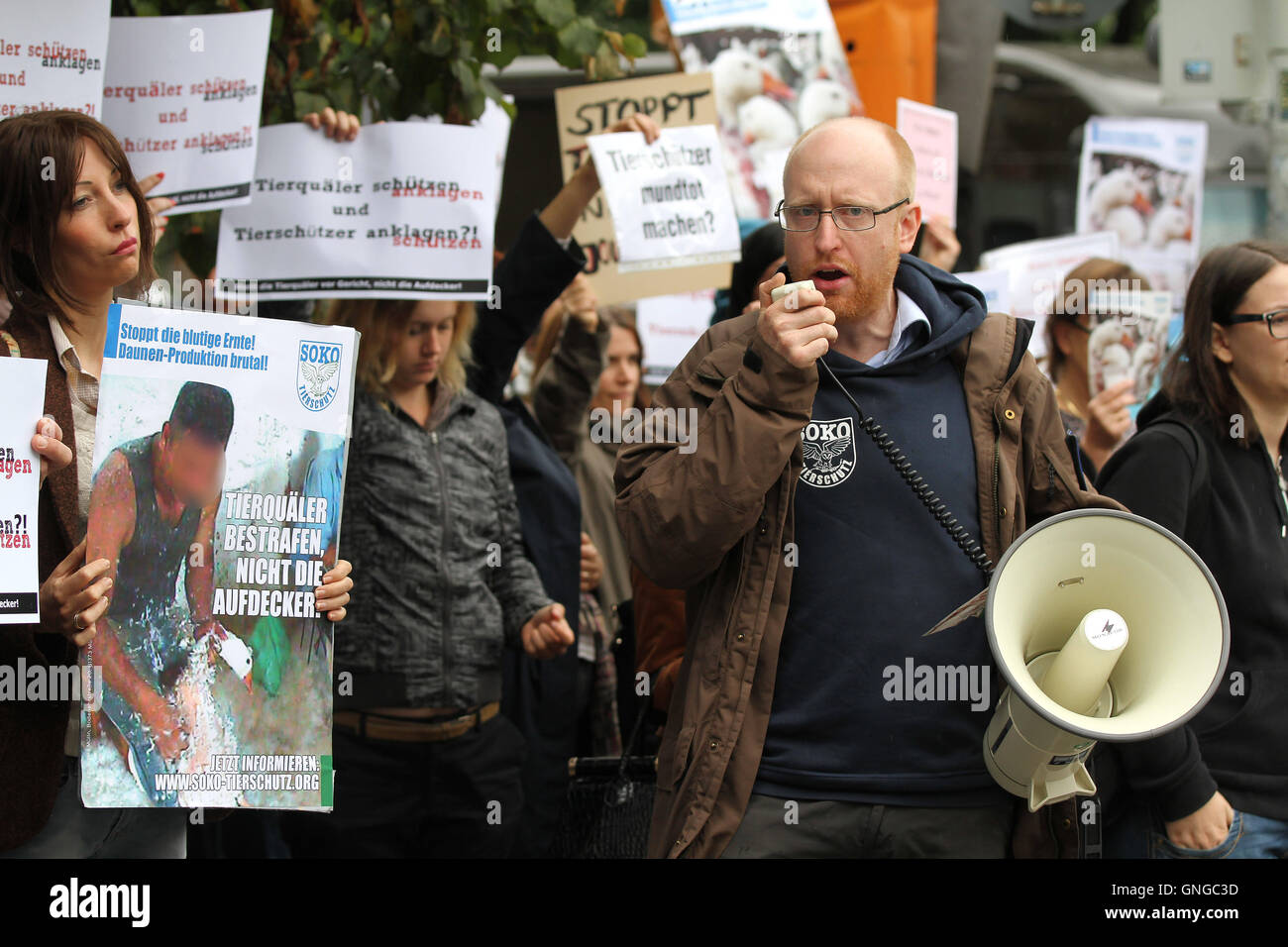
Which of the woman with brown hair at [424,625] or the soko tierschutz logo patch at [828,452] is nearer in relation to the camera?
the soko tierschutz logo patch at [828,452]

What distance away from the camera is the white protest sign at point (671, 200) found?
4.72 meters

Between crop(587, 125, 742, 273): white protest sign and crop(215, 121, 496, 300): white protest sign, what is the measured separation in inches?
20.4

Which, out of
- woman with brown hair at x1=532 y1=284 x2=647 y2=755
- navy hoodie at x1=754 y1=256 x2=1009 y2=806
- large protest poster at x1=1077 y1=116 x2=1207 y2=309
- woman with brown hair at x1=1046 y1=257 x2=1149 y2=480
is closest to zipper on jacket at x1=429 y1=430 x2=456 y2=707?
woman with brown hair at x1=532 y1=284 x2=647 y2=755

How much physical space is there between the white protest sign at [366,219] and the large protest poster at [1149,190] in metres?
3.53

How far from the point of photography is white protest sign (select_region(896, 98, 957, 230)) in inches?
229

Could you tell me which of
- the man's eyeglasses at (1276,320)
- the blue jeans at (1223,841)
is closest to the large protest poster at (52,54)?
the man's eyeglasses at (1276,320)

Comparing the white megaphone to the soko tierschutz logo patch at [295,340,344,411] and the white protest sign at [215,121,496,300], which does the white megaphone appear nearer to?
the soko tierschutz logo patch at [295,340,344,411]

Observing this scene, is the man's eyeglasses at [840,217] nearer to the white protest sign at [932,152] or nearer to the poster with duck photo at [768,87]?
the white protest sign at [932,152]

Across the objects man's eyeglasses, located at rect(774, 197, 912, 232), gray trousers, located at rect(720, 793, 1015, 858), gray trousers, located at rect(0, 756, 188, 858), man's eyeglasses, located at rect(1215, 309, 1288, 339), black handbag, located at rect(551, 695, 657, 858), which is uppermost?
man's eyeglasses, located at rect(774, 197, 912, 232)

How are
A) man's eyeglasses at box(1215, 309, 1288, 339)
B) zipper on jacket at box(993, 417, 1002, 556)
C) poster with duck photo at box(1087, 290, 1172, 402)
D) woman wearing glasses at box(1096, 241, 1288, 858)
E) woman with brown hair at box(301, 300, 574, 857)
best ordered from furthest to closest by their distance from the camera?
poster with duck photo at box(1087, 290, 1172, 402) → woman with brown hair at box(301, 300, 574, 857) → man's eyeglasses at box(1215, 309, 1288, 339) → woman wearing glasses at box(1096, 241, 1288, 858) → zipper on jacket at box(993, 417, 1002, 556)

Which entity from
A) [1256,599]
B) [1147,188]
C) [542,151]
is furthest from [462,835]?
[542,151]

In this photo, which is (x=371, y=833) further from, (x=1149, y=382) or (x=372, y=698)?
(x=1149, y=382)

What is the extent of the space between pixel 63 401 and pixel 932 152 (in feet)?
12.8

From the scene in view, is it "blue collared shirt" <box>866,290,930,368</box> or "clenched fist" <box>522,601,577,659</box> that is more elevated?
"blue collared shirt" <box>866,290,930,368</box>
